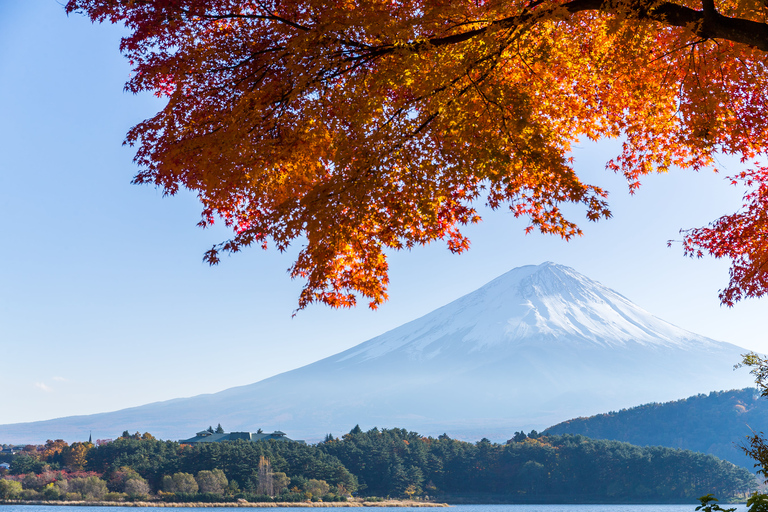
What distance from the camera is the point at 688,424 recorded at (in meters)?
85.4

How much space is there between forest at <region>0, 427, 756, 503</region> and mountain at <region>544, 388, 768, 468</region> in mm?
24558

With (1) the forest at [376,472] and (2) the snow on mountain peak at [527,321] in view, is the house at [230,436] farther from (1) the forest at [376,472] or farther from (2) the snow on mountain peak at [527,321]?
(2) the snow on mountain peak at [527,321]

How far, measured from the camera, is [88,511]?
38.8 m

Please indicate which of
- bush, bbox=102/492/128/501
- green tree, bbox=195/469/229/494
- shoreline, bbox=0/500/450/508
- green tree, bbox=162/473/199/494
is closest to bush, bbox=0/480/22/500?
shoreline, bbox=0/500/450/508

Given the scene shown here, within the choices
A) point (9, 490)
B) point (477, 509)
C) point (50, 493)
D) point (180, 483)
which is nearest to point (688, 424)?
point (477, 509)

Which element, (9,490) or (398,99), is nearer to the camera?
(398,99)

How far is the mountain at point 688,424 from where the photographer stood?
267 ft

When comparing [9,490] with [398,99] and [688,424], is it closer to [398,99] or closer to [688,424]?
[398,99]

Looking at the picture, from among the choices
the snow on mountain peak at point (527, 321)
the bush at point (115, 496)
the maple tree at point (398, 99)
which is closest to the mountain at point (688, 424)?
the bush at point (115, 496)

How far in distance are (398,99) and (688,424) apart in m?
92.7

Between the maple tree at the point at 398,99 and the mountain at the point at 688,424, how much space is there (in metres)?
78.8

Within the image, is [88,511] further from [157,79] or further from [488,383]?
[488,383]

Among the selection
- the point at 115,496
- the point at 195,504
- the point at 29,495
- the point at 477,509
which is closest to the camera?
the point at 195,504

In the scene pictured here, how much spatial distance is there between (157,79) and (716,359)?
218775 mm
